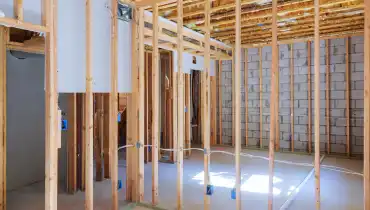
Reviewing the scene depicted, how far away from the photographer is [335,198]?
4.17 m

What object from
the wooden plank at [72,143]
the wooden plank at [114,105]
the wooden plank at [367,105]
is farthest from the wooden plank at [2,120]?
the wooden plank at [367,105]

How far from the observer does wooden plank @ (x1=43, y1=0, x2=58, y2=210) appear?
9.36 ft

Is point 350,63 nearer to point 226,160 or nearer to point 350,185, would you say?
point 350,185

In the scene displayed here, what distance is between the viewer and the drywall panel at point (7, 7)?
256 cm

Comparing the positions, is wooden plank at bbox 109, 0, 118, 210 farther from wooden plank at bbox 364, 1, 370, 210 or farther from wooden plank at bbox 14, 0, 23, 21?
wooden plank at bbox 364, 1, 370, 210

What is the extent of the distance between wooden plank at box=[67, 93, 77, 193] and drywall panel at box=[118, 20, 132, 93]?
2.99 feet

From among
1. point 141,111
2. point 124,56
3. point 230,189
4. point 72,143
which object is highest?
point 124,56

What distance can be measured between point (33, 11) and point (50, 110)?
1.02 metres

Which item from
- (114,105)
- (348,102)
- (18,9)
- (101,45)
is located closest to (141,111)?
(114,105)

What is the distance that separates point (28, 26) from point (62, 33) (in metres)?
0.50

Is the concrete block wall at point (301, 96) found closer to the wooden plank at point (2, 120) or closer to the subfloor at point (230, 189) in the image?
the subfloor at point (230, 189)

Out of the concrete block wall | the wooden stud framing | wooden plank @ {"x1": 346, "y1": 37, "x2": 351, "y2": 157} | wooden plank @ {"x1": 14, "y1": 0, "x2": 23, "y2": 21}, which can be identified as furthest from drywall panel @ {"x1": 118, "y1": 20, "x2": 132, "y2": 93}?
wooden plank @ {"x1": 346, "y1": 37, "x2": 351, "y2": 157}

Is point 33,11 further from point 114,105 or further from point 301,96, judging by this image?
point 301,96

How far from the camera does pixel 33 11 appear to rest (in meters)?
2.80
